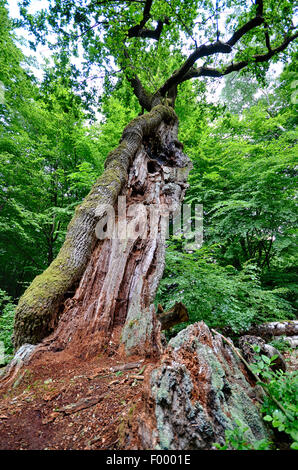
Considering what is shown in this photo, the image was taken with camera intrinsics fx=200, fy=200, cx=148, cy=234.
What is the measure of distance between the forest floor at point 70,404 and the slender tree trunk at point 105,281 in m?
0.22

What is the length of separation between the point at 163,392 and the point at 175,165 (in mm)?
4847

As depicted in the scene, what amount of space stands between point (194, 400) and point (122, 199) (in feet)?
9.48

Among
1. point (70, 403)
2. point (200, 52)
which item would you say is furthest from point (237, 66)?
point (70, 403)

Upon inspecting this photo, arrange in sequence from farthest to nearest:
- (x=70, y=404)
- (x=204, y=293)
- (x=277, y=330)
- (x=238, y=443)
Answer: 1. (x=277, y=330)
2. (x=204, y=293)
3. (x=70, y=404)
4. (x=238, y=443)

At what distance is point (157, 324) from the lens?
2010 millimetres

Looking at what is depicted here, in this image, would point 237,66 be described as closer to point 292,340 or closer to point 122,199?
point 122,199

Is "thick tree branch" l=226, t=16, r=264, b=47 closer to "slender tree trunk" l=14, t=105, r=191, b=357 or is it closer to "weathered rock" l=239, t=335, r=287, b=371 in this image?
"slender tree trunk" l=14, t=105, r=191, b=357

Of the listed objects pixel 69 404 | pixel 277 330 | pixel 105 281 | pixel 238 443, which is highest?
pixel 105 281

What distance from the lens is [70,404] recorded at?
4.43 feet

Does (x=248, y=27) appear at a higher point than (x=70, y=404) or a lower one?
higher

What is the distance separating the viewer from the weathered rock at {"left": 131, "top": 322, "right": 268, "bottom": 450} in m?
0.91

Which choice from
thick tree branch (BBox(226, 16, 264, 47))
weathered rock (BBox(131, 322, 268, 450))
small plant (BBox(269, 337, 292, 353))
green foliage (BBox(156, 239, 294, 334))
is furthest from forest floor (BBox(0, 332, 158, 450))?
thick tree branch (BBox(226, 16, 264, 47))

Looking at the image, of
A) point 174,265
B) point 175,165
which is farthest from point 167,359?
point 175,165

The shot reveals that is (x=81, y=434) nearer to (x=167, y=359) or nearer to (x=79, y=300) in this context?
(x=167, y=359)
